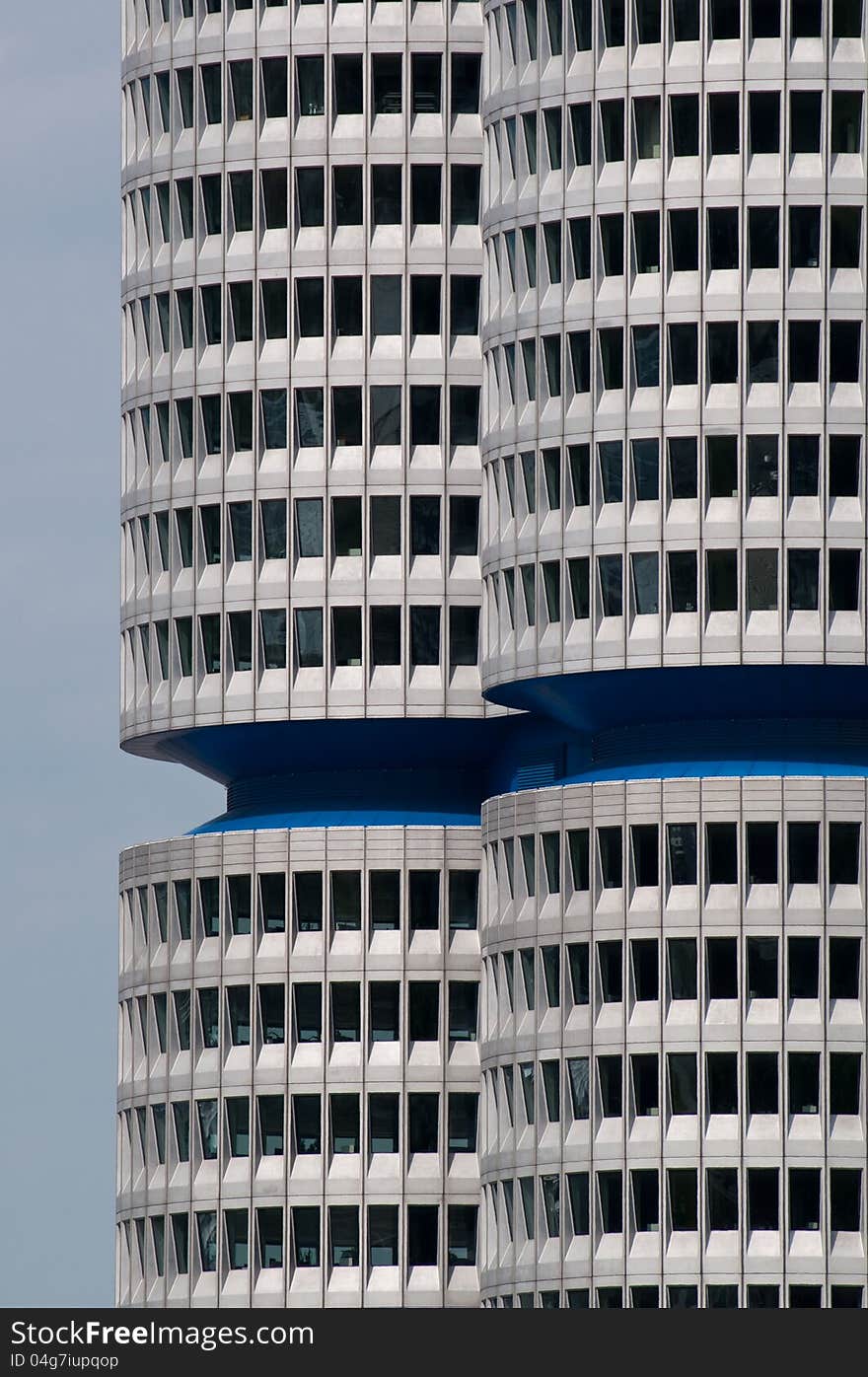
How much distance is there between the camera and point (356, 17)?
17125cm

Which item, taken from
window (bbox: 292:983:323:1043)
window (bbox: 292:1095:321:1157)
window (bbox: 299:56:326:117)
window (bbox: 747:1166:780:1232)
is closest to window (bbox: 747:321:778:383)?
window (bbox: 299:56:326:117)

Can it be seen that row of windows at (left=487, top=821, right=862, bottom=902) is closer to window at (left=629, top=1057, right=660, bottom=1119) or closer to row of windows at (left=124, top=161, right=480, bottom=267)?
window at (left=629, top=1057, right=660, bottom=1119)

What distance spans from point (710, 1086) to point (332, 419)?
33311 mm

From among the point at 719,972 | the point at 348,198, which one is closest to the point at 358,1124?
the point at 719,972

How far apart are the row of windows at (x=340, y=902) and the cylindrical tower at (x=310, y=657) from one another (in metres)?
0.13

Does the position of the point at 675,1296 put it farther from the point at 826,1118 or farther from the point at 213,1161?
the point at 213,1161

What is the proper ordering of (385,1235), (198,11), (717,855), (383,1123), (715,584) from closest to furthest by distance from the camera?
(717,855) < (715,584) < (385,1235) < (383,1123) < (198,11)

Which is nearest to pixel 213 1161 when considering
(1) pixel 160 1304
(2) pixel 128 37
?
(1) pixel 160 1304

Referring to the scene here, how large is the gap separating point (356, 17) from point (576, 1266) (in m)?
50.8

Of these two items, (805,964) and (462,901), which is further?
(462,901)

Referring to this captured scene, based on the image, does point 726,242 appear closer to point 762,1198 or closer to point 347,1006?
point 347,1006

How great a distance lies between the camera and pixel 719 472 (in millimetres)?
155375

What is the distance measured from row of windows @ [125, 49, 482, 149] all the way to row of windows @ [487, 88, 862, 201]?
12873 millimetres

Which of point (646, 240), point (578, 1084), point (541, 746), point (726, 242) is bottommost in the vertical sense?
point (578, 1084)
